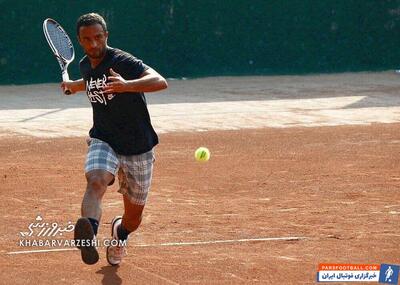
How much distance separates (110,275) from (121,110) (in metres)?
1.30

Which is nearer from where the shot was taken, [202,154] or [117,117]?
[117,117]

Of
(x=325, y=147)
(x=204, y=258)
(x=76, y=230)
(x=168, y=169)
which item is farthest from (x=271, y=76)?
(x=76, y=230)

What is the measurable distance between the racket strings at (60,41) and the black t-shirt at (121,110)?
74.5 inches

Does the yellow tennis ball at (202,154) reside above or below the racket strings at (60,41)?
below

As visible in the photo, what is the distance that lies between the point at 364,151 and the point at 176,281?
23.9 feet

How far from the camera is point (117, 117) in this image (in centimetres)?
737

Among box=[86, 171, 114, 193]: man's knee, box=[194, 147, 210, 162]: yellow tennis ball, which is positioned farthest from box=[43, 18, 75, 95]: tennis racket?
box=[194, 147, 210, 162]: yellow tennis ball

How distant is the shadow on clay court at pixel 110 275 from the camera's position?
24.0 feet

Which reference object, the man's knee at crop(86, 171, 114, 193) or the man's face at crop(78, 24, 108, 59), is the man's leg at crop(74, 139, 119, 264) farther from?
the man's face at crop(78, 24, 108, 59)

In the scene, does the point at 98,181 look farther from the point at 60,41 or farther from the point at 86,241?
the point at 60,41

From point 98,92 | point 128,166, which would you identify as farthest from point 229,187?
point 98,92

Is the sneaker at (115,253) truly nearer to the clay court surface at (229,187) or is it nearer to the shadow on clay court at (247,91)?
the clay court surface at (229,187)

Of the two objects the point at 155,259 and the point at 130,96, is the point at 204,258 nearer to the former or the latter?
the point at 155,259

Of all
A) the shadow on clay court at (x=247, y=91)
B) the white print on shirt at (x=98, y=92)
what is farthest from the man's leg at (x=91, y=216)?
the shadow on clay court at (x=247, y=91)
